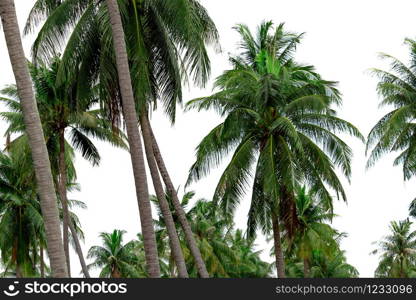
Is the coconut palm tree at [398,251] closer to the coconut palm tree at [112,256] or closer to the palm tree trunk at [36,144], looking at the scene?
the coconut palm tree at [112,256]

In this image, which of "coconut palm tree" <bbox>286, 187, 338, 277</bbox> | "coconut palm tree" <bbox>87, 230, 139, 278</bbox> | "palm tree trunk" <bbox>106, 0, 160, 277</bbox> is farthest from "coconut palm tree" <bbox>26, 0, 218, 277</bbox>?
"coconut palm tree" <bbox>87, 230, 139, 278</bbox>

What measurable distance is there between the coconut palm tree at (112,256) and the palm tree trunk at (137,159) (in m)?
37.4

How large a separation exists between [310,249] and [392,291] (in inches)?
1259

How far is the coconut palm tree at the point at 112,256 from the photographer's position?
177 ft

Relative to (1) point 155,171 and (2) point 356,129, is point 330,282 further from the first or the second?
(2) point 356,129

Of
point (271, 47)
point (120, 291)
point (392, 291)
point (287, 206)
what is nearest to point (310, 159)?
point (287, 206)

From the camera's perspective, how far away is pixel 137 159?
16.5 metres

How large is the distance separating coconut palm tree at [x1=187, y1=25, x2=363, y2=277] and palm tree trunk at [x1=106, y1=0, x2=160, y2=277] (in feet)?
30.3

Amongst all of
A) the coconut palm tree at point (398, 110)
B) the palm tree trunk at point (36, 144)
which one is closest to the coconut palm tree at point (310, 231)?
the coconut palm tree at point (398, 110)

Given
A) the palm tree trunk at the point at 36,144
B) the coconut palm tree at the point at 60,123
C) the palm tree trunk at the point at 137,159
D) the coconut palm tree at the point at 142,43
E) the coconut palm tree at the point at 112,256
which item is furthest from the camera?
the coconut palm tree at the point at 112,256

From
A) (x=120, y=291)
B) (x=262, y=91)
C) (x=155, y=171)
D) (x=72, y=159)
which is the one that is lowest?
Result: (x=120, y=291)

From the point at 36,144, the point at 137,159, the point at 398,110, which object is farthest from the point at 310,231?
the point at 36,144

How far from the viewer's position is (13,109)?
→ 114 ft

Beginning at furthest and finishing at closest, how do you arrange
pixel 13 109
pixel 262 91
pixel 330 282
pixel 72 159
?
pixel 72 159 < pixel 13 109 < pixel 262 91 < pixel 330 282
